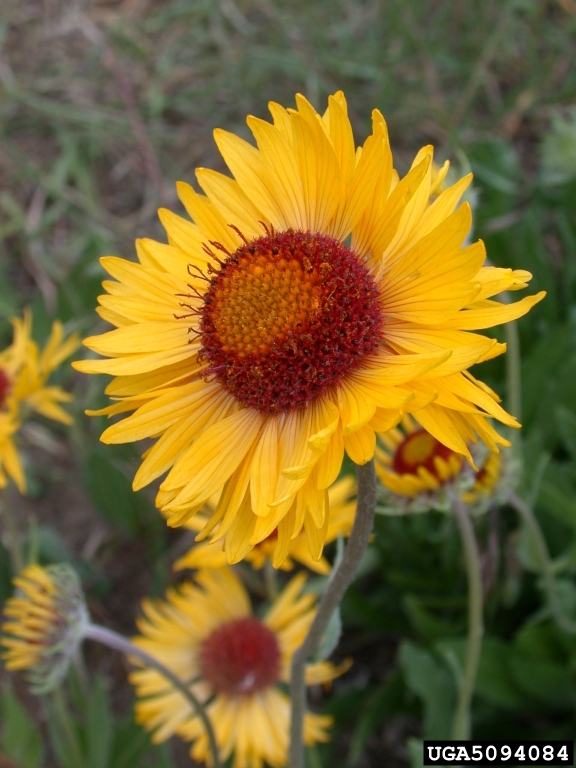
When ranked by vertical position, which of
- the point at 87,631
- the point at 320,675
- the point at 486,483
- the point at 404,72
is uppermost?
the point at 404,72

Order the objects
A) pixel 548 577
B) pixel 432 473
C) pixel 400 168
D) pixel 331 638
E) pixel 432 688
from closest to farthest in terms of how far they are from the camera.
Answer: pixel 331 638
pixel 432 473
pixel 548 577
pixel 432 688
pixel 400 168

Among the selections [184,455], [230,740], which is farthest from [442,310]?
[230,740]

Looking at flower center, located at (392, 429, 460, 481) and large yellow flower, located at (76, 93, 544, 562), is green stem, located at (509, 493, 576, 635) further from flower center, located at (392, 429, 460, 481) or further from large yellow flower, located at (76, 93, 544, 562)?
large yellow flower, located at (76, 93, 544, 562)

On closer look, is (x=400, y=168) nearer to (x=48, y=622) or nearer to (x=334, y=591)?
(x=48, y=622)

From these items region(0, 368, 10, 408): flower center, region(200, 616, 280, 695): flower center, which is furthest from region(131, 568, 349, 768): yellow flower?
region(0, 368, 10, 408): flower center

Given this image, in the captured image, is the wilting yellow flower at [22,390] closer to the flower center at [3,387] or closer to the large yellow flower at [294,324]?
Result: the flower center at [3,387]

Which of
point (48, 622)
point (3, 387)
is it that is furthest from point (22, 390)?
point (48, 622)

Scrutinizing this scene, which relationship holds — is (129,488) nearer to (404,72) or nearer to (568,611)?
(568,611)
